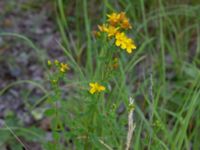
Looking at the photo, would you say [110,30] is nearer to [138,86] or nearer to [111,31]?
[111,31]

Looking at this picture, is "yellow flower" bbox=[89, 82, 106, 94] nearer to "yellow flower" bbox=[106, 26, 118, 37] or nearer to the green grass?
the green grass

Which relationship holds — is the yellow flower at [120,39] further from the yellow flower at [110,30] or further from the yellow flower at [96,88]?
the yellow flower at [96,88]

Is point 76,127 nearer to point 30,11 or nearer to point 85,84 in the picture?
point 85,84

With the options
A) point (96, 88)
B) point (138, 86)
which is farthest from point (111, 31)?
point (138, 86)

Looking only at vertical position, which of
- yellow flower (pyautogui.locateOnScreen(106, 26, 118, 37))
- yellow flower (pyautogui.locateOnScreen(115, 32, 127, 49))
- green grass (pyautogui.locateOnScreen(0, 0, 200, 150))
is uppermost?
yellow flower (pyautogui.locateOnScreen(106, 26, 118, 37))

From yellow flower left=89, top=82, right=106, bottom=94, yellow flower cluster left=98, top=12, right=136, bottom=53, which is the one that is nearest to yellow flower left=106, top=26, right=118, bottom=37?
yellow flower cluster left=98, top=12, right=136, bottom=53

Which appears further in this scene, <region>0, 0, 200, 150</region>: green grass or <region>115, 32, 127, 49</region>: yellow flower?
<region>0, 0, 200, 150</region>: green grass

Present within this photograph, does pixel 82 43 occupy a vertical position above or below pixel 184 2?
below

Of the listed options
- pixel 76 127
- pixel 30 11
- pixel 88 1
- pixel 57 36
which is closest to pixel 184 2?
pixel 88 1

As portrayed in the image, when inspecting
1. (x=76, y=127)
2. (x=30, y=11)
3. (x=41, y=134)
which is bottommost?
(x=41, y=134)
